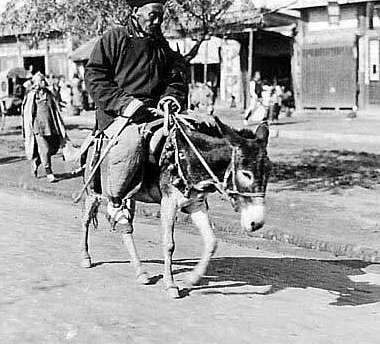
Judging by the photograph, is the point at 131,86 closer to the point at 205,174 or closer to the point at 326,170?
the point at 205,174

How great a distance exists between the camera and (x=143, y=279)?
755cm

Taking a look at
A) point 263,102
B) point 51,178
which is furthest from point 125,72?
point 263,102

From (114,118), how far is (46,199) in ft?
22.3

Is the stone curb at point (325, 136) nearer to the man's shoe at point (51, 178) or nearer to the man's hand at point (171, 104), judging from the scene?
the man's shoe at point (51, 178)

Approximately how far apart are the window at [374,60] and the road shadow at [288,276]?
78.4 feet

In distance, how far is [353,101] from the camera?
33.2m

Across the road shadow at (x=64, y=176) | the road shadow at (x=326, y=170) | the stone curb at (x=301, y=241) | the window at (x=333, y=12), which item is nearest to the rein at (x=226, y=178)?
the stone curb at (x=301, y=241)

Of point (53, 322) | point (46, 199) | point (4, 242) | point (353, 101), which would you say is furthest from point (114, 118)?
point (353, 101)

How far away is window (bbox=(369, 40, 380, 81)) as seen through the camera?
106ft

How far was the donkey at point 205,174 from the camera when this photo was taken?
6.79 m

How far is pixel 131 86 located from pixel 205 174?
1076 mm

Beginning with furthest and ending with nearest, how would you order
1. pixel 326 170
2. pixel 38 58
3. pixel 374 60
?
pixel 38 58 < pixel 374 60 < pixel 326 170

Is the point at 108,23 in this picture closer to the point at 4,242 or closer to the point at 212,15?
the point at 212,15

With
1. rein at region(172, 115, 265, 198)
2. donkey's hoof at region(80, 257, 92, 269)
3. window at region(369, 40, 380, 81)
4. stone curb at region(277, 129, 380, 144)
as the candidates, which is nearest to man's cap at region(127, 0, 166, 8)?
rein at region(172, 115, 265, 198)
